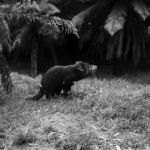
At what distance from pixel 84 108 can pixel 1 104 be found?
5.82 ft

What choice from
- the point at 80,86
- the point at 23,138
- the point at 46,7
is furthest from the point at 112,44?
the point at 23,138

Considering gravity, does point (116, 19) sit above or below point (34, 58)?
above

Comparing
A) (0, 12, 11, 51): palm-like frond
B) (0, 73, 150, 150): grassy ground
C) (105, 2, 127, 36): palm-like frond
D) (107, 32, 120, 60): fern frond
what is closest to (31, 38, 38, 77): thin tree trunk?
(107, 32, 120, 60): fern frond

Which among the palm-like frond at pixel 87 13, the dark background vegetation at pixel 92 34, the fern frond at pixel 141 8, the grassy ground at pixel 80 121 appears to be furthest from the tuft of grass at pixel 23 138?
the palm-like frond at pixel 87 13

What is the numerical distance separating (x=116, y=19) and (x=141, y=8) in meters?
0.87

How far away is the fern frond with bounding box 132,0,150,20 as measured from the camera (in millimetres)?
12541

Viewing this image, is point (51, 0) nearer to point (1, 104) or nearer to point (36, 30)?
point (36, 30)

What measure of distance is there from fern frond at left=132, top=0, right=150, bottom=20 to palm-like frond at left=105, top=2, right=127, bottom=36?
0.47 metres

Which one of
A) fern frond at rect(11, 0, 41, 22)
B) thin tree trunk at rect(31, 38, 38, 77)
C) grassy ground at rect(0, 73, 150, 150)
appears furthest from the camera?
thin tree trunk at rect(31, 38, 38, 77)

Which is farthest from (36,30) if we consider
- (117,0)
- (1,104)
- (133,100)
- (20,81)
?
(133,100)

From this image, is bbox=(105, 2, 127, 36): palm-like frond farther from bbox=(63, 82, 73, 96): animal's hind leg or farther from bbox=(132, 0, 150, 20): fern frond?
bbox=(63, 82, 73, 96): animal's hind leg

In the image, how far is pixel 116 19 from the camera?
12.8 meters

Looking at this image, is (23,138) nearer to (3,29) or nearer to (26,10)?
(3,29)

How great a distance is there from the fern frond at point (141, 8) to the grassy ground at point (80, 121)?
169 inches
